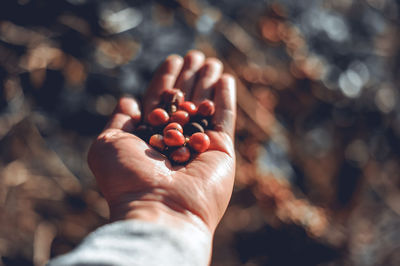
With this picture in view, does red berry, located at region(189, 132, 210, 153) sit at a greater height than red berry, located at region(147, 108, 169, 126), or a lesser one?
greater

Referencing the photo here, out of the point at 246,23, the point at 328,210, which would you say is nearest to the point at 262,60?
the point at 246,23

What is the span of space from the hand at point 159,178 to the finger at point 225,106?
11 millimetres

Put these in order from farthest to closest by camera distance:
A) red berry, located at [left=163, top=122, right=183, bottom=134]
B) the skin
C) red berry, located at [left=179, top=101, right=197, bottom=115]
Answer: red berry, located at [left=179, top=101, right=197, bottom=115], red berry, located at [left=163, top=122, right=183, bottom=134], the skin

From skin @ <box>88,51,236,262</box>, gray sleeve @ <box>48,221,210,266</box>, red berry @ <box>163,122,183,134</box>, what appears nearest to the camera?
gray sleeve @ <box>48,221,210,266</box>

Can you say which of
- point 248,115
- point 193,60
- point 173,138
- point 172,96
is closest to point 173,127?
point 173,138

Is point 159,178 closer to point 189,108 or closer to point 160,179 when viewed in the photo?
point 160,179

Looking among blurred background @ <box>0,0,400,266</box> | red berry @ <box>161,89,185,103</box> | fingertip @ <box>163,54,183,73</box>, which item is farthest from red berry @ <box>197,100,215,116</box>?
blurred background @ <box>0,0,400,266</box>

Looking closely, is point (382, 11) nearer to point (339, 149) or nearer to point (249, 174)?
point (339, 149)

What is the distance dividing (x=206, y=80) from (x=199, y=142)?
0.95 meters

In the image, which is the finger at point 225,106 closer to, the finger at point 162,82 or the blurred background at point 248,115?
the finger at point 162,82

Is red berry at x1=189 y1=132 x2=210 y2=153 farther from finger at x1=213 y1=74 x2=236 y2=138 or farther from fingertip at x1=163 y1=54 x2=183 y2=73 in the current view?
fingertip at x1=163 y1=54 x2=183 y2=73

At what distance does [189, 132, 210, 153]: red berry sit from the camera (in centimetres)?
248

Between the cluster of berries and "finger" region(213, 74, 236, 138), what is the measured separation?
8 cm

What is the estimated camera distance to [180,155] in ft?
7.86
